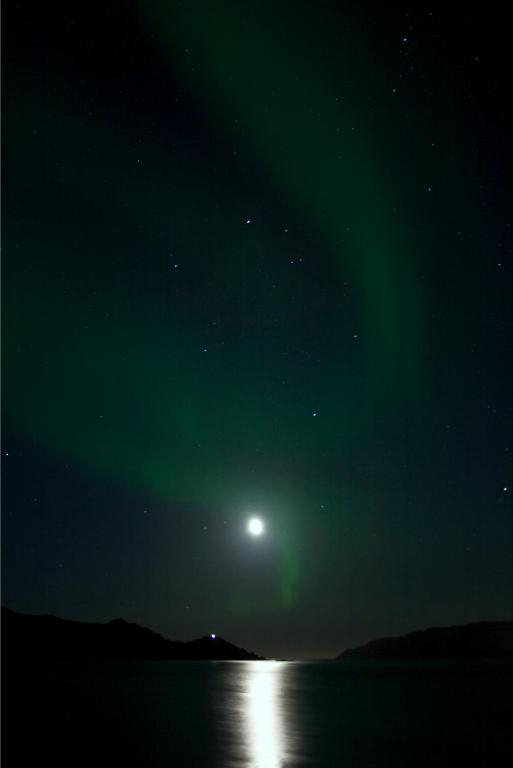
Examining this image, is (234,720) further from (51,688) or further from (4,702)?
(51,688)

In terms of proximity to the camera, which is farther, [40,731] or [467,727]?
[467,727]

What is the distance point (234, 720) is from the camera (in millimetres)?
31938

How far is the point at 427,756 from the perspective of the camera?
2023 centimetres

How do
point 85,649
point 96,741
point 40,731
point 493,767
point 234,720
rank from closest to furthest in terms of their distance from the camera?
point 493,767 < point 96,741 < point 40,731 < point 234,720 < point 85,649

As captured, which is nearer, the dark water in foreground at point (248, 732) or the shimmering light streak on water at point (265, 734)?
the dark water in foreground at point (248, 732)

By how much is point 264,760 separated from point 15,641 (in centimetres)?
17551

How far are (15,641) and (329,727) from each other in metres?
168

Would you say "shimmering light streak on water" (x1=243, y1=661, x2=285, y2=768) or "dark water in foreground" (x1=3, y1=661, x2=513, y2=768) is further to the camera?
"shimmering light streak on water" (x1=243, y1=661, x2=285, y2=768)

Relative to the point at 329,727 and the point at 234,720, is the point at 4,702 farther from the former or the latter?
the point at 329,727

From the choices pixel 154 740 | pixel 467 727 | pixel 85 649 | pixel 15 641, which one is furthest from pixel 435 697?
pixel 85 649

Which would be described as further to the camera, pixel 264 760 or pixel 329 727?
pixel 329 727

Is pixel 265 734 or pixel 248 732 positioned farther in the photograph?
pixel 248 732

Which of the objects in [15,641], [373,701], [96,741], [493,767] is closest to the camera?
[493,767]

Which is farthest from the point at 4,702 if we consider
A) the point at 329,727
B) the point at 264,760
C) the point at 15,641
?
the point at 15,641
